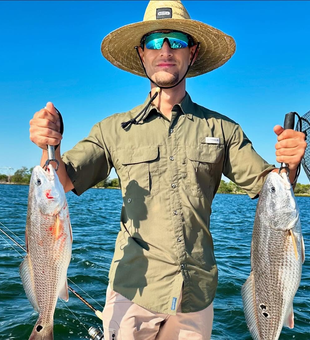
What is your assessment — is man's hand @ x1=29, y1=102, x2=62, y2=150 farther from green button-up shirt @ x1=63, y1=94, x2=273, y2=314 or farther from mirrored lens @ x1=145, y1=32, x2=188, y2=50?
mirrored lens @ x1=145, y1=32, x2=188, y2=50

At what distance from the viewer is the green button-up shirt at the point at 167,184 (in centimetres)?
310

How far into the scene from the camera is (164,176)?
3254 mm

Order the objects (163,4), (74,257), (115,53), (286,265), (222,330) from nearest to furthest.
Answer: (286,265), (163,4), (115,53), (222,330), (74,257)

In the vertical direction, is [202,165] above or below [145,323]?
above

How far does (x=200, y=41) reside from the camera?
152 inches

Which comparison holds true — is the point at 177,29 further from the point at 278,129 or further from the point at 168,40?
the point at 278,129

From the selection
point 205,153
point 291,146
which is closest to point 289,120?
point 291,146

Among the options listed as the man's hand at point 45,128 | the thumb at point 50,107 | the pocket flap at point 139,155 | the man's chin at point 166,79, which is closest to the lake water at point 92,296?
the pocket flap at point 139,155

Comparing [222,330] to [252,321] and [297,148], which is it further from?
[297,148]

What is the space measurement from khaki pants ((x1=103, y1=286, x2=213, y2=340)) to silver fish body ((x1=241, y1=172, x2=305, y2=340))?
557 millimetres

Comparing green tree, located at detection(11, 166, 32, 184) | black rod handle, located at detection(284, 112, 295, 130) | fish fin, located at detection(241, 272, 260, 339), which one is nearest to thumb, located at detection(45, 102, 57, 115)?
Result: black rod handle, located at detection(284, 112, 295, 130)

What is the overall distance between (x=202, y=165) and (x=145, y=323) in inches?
57.8

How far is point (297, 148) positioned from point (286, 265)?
0.88m

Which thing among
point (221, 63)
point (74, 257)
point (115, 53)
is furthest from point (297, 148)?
point (74, 257)
